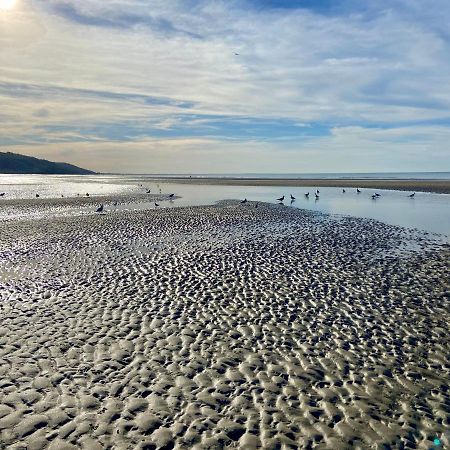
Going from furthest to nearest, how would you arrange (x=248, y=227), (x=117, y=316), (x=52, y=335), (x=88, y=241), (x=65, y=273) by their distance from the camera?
(x=248, y=227), (x=88, y=241), (x=65, y=273), (x=117, y=316), (x=52, y=335)

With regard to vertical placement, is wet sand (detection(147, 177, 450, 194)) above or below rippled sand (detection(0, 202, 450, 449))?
above

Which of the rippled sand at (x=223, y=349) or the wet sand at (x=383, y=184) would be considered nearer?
the rippled sand at (x=223, y=349)

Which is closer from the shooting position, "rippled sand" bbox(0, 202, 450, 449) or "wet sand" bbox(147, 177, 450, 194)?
"rippled sand" bbox(0, 202, 450, 449)

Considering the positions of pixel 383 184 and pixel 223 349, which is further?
pixel 383 184

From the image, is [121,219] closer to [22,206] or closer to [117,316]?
[22,206]

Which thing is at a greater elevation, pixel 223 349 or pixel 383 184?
pixel 383 184

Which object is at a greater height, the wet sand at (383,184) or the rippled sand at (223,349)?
the wet sand at (383,184)

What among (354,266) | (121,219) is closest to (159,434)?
(354,266)

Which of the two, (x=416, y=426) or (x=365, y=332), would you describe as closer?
(x=416, y=426)
